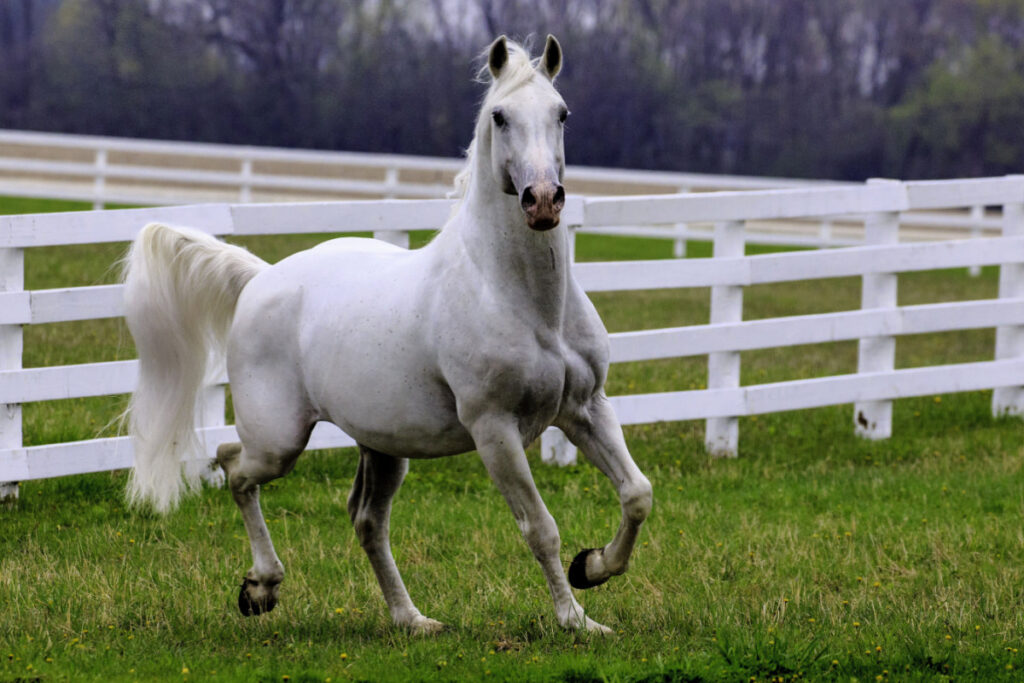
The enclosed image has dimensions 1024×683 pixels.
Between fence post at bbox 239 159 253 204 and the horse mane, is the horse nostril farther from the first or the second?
fence post at bbox 239 159 253 204

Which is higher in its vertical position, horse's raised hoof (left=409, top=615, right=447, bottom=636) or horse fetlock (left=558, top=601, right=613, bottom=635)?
horse fetlock (left=558, top=601, right=613, bottom=635)

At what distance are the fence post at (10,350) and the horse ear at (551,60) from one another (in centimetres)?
328

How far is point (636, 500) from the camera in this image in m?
4.37

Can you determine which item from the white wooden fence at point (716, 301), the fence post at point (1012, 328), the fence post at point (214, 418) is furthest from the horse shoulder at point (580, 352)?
the fence post at point (1012, 328)

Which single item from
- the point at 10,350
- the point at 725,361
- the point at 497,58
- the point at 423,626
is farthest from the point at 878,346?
the point at 10,350

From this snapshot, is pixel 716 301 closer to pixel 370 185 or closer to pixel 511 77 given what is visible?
pixel 511 77

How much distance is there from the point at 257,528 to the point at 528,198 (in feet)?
6.47

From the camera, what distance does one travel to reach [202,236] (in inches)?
213

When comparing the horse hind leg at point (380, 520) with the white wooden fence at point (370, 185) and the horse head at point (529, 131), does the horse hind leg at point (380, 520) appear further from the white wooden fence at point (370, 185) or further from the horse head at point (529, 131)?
the white wooden fence at point (370, 185)

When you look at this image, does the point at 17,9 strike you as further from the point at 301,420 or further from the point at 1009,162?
the point at 301,420

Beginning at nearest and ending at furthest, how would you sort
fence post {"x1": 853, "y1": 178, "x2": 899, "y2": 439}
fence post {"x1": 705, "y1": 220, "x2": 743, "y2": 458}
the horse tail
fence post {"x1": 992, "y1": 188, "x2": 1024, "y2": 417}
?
the horse tail
fence post {"x1": 705, "y1": 220, "x2": 743, "y2": 458}
fence post {"x1": 853, "y1": 178, "x2": 899, "y2": 439}
fence post {"x1": 992, "y1": 188, "x2": 1024, "y2": 417}

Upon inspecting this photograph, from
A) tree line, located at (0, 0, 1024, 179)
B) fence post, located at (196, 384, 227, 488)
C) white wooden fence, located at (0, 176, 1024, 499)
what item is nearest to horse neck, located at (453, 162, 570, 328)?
white wooden fence, located at (0, 176, 1024, 499)

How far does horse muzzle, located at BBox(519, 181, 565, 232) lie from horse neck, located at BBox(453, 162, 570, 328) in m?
0.45

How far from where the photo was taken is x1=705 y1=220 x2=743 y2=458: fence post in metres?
8.09
